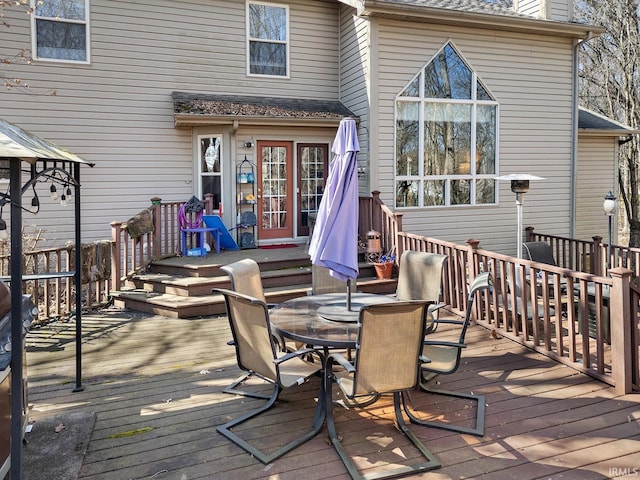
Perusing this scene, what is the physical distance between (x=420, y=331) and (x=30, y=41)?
8480 mm

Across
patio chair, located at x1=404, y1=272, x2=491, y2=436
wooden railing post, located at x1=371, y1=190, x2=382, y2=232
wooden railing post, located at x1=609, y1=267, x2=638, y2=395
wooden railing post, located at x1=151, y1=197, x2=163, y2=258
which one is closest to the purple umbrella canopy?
patio chair, located at x1=404, y1=272, x2=491, y2=436

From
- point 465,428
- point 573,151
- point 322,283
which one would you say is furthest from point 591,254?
point 465,428

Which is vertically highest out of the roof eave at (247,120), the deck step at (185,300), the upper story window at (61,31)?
the upper story window at (61,31)

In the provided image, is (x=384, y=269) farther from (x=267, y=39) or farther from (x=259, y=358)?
(x=267, y=39)

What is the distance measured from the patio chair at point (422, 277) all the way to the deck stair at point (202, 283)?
98.4 inches

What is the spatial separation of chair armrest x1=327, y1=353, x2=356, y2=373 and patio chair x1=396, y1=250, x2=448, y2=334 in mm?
1456

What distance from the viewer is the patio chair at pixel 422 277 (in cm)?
463

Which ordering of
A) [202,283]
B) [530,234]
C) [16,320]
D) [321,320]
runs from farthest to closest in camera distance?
[530,234] < [202,283] < [321,320] < [16,320]

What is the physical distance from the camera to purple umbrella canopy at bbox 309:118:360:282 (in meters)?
3.93

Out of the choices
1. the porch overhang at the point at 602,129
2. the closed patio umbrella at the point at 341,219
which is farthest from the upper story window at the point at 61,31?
the porch overhang at the point at 602,129

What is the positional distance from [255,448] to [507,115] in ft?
28.5

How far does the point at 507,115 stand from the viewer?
32.0 ft

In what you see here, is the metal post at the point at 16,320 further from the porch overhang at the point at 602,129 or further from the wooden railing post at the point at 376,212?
the porch overhang at the point at 602,129

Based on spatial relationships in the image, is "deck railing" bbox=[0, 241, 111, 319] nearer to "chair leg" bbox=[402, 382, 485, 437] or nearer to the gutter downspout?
"chair leg" bbox=[402, 382, 485, 437]
